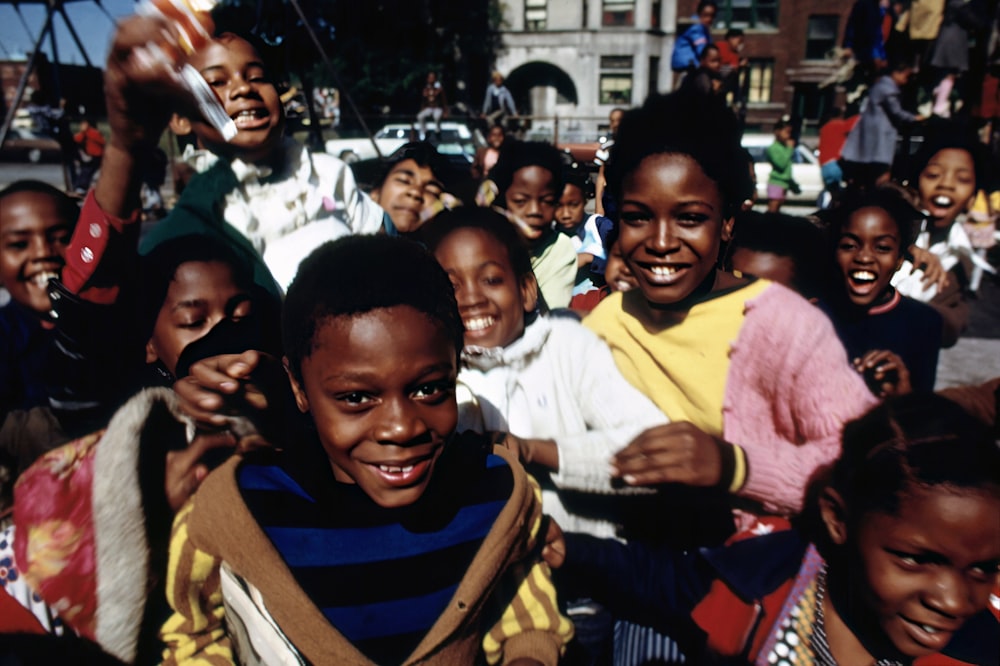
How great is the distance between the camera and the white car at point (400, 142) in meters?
12.7

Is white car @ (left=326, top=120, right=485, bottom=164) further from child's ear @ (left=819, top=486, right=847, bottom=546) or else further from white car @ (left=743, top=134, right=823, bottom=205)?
child's ear @ (left=819, top=486, right=847, bottom=546)

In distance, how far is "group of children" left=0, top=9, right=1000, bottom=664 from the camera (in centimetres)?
131

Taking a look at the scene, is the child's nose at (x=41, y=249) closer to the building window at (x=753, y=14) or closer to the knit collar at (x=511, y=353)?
the knit collar at (x=511, y=353)

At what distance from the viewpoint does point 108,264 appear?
4.81ft

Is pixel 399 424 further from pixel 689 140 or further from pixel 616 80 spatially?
pixel 616 80

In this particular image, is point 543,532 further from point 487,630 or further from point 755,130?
point 755,130

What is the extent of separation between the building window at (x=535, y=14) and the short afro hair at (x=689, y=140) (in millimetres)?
30758

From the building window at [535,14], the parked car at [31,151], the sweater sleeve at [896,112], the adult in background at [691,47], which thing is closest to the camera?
the sweater sleeve at [896,112]

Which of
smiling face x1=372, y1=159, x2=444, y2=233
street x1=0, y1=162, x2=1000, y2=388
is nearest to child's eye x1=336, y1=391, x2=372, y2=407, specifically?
smiling face x1=372, y1=159, x2=444, y2=233

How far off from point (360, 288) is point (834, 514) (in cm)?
112

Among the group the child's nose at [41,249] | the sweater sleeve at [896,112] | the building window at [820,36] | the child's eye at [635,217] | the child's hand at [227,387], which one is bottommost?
the child's hand at [227,387]

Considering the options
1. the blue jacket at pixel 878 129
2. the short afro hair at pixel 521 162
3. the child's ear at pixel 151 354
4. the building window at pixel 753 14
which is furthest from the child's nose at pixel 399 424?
the building window at pixel 753 14

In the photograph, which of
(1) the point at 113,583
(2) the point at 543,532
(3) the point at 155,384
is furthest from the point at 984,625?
(3) the point at 155,384

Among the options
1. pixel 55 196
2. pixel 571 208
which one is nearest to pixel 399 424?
pixel 55 196
